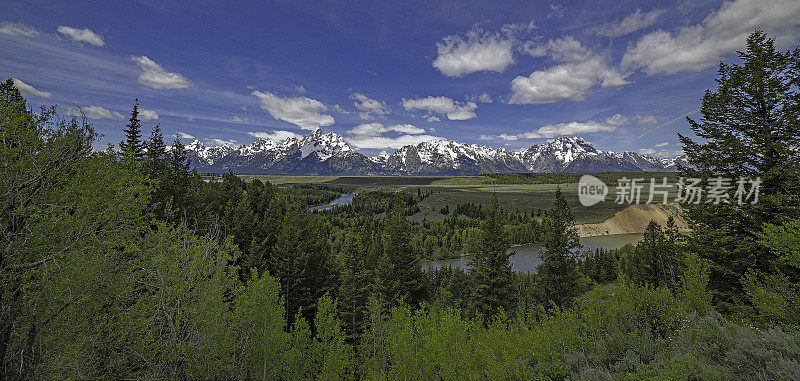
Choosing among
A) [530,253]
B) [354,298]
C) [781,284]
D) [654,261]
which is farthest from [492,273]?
[530,253]

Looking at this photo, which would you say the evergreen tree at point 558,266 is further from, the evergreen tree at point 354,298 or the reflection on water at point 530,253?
the reflection on water at point 530,253

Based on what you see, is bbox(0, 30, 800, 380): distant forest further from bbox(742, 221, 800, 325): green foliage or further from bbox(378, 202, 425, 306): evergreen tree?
bbox(378, 202, 425, 306): evergreen tree

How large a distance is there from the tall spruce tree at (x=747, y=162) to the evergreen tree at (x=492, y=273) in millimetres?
14493

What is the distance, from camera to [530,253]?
111m

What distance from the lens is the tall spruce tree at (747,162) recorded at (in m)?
14.5

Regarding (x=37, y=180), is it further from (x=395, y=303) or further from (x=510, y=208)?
(x=510, y=208)

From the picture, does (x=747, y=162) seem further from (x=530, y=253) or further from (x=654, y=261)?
(x=530, y=253)

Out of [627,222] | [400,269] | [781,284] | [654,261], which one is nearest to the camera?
[781,284]

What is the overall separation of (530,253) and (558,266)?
289 feet

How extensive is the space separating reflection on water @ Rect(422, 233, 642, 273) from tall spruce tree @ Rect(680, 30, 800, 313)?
5695 centimetres

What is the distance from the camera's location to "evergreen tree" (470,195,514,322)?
96.2 ft

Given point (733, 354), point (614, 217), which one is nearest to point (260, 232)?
point (733, 354)

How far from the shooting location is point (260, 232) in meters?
37.2

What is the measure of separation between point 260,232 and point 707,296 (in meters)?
39.6
